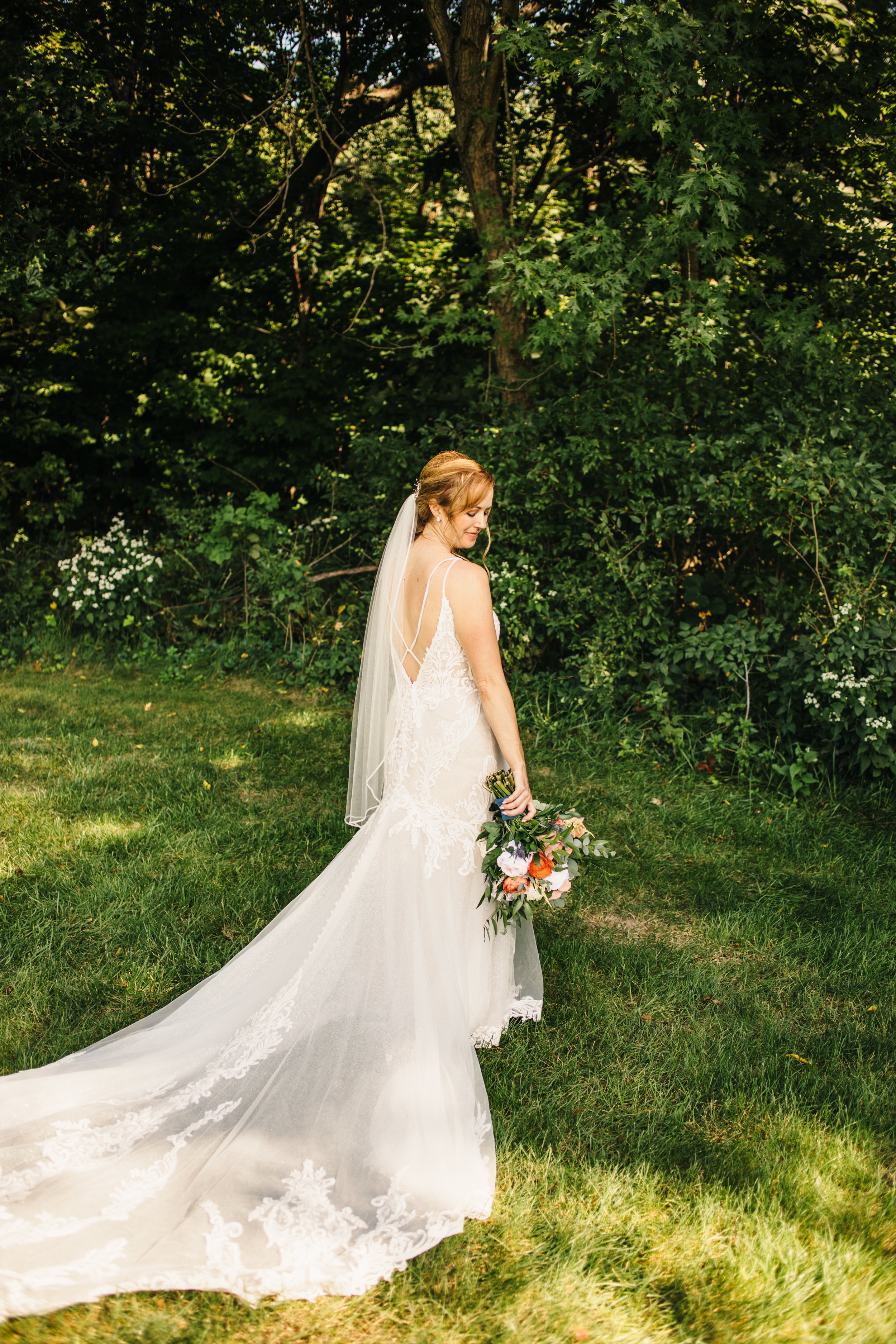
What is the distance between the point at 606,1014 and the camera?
11.0 feet

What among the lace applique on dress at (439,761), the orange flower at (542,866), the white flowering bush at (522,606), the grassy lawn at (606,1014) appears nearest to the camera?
the grassy lawn at (606,1014)

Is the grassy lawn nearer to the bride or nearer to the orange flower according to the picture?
the bride

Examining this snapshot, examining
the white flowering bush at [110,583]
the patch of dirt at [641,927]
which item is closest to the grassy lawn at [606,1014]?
the patch of dirt at [641,927]

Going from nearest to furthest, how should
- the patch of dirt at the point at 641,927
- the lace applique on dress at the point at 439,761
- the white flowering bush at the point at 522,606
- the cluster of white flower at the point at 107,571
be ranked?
1. the lace applique on dress at the point at 439,761
2. the patch of dirt at the point at 641,927
3. the white flowering bush at the point at 522,606
4. the cluster of white flower at the point at 107,571

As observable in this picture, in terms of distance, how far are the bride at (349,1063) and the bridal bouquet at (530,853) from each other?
0.10 metres

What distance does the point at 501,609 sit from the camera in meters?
6.51

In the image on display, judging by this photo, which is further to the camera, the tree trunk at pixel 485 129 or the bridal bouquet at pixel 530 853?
the tree trunk at pixel 485 129

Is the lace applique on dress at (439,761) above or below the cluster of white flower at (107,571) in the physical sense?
below

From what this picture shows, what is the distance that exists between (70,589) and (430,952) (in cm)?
651

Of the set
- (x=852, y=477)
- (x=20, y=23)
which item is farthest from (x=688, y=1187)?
(x=20, y=23)

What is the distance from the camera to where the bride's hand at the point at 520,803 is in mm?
2951

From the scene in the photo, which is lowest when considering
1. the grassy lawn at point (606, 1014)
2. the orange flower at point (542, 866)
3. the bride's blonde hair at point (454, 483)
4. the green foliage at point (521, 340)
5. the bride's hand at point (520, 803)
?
the grassy lawn at point (606, 1014)

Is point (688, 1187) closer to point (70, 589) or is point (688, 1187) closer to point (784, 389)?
point (784, 389)

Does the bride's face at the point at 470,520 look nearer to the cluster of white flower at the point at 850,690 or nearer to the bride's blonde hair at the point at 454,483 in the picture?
the bride's blonde hair at the point at 454,483
